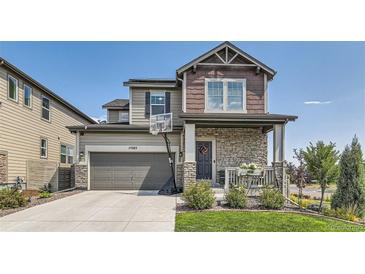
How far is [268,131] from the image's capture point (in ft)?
42.7

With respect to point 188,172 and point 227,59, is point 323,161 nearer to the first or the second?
point 188,172

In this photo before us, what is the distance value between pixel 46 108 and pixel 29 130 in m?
2.23

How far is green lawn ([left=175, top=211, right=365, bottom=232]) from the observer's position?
645 centimetres

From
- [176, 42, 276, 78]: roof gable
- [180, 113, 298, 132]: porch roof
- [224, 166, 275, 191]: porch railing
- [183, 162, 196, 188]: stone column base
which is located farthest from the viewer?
[176, 42, 276, 78]: roof gable

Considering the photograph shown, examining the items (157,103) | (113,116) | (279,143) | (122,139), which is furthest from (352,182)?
(113,116)

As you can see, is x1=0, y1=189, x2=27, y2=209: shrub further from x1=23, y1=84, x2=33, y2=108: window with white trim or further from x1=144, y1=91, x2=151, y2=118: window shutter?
x1=144, y1=91, x2=151, y2=118: window shutter

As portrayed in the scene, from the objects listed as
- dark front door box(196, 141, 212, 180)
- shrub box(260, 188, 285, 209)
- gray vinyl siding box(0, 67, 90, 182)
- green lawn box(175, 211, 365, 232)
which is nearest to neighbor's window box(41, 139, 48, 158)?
gray vinyl siding box(0, 67, 90, 182)

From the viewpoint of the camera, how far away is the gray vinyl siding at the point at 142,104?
14.3 m

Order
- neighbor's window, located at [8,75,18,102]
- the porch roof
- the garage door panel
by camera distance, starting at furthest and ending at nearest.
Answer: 1. the garage door panel
2. neighbor's window, located at [8,75,18,102]
3. the porch roof

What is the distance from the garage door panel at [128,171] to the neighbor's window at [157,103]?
102 inches

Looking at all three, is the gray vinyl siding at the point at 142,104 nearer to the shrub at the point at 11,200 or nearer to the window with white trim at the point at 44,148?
the window with white trim at the point at 44,148

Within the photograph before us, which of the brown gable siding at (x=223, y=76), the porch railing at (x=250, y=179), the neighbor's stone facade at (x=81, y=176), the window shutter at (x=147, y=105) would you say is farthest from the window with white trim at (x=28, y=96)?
the porch railing at (x=250, y=179)

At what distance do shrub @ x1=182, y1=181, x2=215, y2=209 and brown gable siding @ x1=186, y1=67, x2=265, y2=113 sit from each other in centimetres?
507
